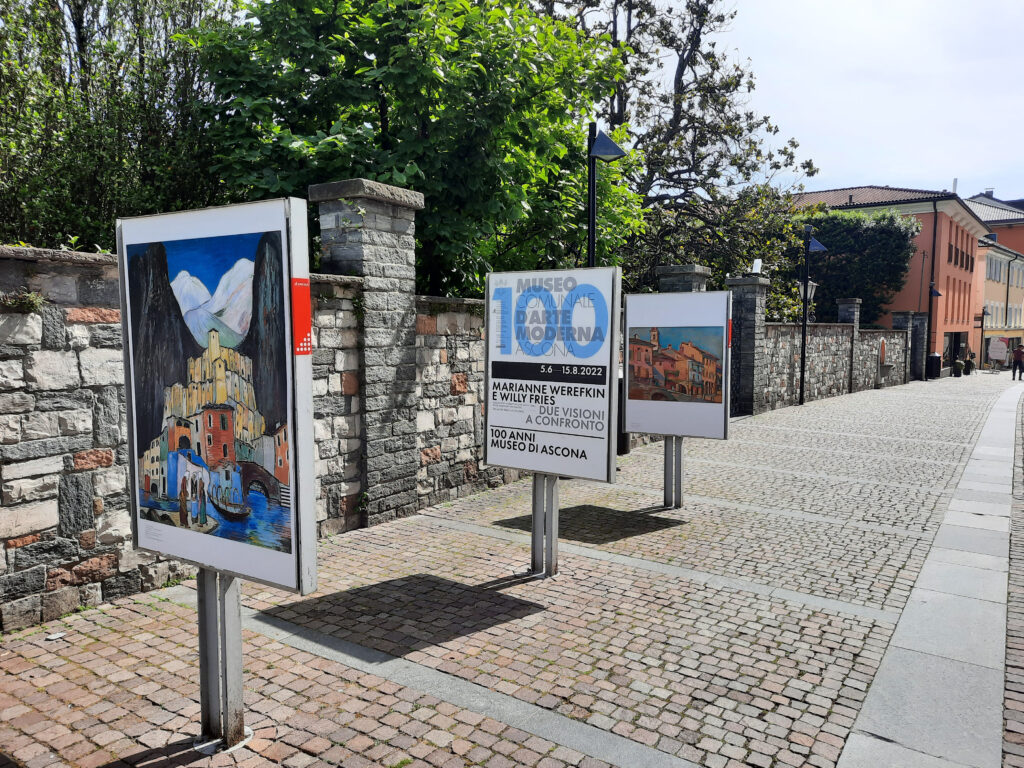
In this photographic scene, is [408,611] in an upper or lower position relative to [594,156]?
lower

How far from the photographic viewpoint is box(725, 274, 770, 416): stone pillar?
1722 cm

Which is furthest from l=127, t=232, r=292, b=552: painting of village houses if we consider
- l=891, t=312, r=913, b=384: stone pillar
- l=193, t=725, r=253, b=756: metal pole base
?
l=891, t=312, r=913, b=384: stone pillar

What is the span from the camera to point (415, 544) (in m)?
6.61

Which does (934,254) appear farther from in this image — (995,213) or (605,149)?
(995,213)

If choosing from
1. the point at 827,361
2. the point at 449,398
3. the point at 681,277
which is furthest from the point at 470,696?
the point at 827,361

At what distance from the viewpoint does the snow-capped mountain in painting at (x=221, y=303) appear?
118 inches

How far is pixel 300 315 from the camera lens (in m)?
2.89

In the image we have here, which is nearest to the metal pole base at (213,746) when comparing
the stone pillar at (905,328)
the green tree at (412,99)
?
the green tree at (412,99)

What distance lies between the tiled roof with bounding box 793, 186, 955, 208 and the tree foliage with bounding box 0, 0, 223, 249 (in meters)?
31.5

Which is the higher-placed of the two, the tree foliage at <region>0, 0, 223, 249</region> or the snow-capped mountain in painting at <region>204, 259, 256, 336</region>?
the tree foliage at <region>0, 0, 223, 249</region>

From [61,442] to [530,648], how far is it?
314cm

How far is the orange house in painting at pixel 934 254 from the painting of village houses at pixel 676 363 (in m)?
28.8

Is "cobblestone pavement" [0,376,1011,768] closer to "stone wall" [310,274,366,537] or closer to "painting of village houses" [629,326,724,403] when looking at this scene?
"stone wall" [310,274,366,537]

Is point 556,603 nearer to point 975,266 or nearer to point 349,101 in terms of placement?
point 349,101
